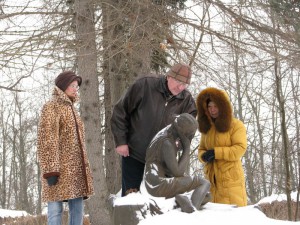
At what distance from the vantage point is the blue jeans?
387 centimetres

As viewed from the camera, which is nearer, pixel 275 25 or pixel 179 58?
pixel 275 25

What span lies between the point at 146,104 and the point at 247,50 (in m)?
3.31

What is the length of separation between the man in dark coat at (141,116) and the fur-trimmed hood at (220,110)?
13.6 inches

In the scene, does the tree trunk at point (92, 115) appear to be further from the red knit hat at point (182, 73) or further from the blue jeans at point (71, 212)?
the red knit hat at point (182, 73)

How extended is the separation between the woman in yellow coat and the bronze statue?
2.34 ft

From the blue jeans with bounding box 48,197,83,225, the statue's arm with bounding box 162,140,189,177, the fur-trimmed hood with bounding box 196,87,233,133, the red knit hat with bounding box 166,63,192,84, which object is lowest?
the blue jeans with bounding box 48,197,83,225

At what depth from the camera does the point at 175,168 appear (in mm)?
3543

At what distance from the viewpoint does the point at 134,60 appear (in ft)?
24.7

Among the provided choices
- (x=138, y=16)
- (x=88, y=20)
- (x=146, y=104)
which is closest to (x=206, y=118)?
(x=146, y=104)

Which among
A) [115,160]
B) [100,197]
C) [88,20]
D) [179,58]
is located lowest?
[100,197]

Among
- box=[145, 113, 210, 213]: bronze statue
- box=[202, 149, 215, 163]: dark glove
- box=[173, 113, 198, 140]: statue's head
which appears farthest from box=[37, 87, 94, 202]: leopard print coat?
box=[202, 149, 215, 163]: dark glove

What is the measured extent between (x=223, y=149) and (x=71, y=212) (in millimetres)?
1485

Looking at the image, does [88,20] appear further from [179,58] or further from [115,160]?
[115,160]

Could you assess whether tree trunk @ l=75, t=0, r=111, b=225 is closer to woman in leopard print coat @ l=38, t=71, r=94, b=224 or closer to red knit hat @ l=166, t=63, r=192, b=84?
woman in leopard print coat @ l=38, t=71, r=94, b=224
